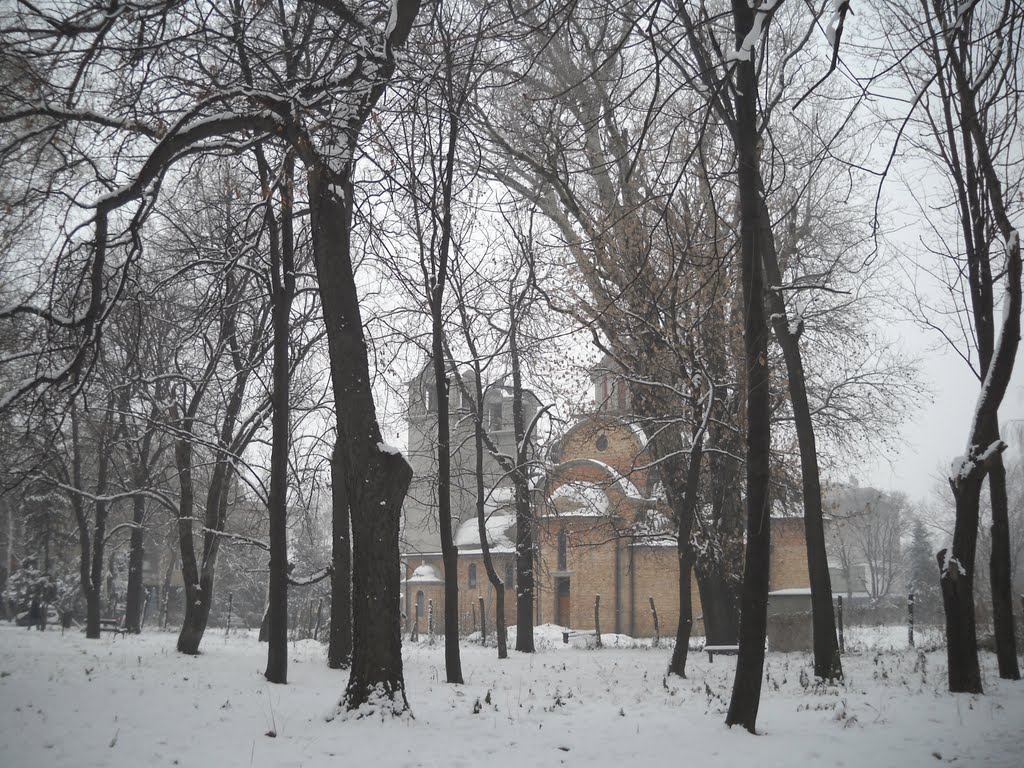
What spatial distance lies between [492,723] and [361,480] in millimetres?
2705

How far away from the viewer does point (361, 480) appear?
7.37m

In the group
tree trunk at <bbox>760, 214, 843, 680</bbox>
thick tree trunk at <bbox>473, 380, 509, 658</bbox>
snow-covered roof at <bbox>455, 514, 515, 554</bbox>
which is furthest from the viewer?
snow-covered roof at <bbox>455, 514, 515, 554</bbox>

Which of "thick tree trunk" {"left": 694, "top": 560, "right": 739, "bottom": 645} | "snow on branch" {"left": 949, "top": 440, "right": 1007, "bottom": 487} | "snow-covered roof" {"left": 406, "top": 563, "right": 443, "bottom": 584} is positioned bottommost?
"snow-covered roof" {"left": 406, "top": 563, "right": 443, "bottom": 584}

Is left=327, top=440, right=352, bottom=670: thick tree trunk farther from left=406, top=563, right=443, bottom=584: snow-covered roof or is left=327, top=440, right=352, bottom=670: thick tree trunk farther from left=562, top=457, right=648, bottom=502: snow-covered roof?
left=406, top=563, right=443, bottom=584: snow-covered roof

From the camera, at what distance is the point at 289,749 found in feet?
20.0

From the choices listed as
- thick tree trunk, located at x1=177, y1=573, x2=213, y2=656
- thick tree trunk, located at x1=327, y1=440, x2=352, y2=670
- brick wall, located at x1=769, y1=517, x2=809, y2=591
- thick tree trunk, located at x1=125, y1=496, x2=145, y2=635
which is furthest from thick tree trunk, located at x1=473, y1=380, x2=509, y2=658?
brick wall, located at x1=769, y1=517, x2=809, y2=591

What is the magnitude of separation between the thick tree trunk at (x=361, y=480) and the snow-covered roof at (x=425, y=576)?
35.3 meters

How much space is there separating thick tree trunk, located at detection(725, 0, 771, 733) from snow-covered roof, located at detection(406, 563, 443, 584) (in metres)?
35.9

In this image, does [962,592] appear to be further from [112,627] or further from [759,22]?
[112,627]

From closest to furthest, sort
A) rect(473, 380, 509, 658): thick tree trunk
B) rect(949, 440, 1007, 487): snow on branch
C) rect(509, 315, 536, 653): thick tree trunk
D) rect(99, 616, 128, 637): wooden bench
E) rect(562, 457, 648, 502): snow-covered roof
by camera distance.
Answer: rect(949, 440, 1007, 487): snow on branch, rect(562, 457, 648, 502): snow-covered roof, rect(473, 380, 509, 658): thick tree trunk, rect(509, 315, 536, 653): thick tree trunk, rect(99, 616, 128, 637): wooden bench

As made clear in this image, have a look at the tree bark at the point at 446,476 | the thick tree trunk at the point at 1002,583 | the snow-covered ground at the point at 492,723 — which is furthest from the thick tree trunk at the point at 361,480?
the thick tree trunk at the point at 1002,583

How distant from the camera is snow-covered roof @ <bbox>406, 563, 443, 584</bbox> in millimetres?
41656

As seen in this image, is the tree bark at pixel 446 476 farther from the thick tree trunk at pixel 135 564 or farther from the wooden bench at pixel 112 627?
the wooden bench at pixel 112 627

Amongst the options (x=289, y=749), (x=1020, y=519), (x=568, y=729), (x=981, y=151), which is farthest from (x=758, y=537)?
(x=1020, y=519)
